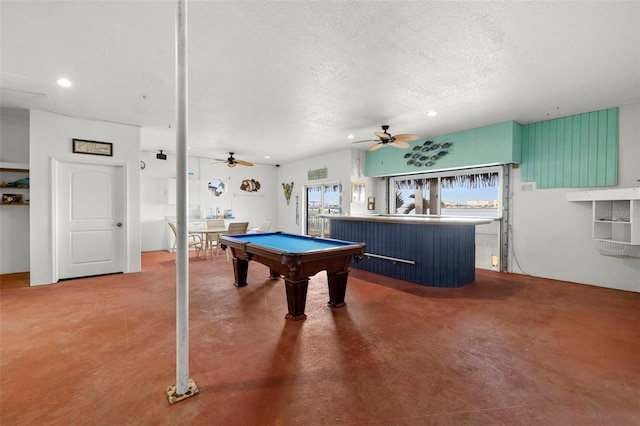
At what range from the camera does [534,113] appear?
472cm

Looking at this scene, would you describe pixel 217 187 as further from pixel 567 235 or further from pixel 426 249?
pixel 567 235

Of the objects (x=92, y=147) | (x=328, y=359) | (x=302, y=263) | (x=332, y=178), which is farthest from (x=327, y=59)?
(x=332, y=178)

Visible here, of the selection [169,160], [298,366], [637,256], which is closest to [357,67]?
[298,366]

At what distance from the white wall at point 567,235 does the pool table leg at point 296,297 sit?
15.0 ft

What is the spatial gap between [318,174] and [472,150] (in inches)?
168

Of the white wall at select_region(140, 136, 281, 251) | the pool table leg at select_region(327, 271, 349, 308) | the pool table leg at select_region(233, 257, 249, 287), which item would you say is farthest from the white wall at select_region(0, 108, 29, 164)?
the pool table leg at select_region(327, 271, 349, 308)

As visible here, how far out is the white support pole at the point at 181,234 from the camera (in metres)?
1.81

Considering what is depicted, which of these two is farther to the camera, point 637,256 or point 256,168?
point 256,168

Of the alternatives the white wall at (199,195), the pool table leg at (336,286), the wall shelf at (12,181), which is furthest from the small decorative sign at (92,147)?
the pool table leg at (336,286)

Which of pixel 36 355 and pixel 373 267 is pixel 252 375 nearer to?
pixel 36 355

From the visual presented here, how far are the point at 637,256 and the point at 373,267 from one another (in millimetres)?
3947

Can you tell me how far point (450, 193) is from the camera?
6676 millimetres

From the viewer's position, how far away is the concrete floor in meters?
1.78

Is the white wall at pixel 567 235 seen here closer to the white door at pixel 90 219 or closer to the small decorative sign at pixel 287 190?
the small decorative sign at pixel 287 190
